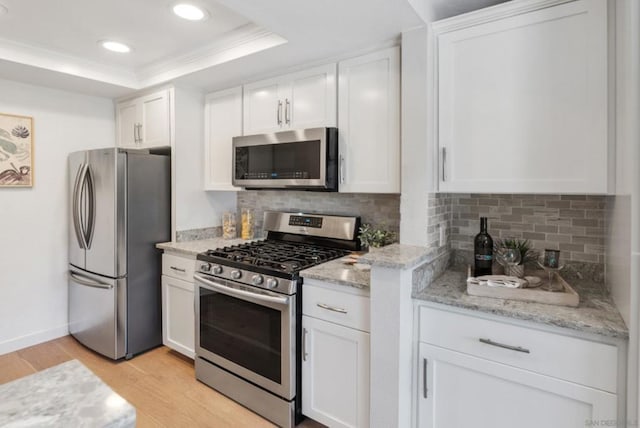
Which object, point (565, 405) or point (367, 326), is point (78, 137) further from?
point (565, 405)

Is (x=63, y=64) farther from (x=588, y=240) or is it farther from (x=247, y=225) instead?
(x=588, y=240)

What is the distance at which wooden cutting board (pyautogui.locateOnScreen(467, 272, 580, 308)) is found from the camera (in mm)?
1427

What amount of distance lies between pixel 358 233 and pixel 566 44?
4.94 ft

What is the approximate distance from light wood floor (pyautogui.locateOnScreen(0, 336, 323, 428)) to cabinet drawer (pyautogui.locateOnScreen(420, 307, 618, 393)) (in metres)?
0.99

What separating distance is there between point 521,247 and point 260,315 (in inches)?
58.2

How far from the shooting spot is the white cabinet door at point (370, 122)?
2.00 metres

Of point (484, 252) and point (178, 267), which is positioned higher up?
point (484, 252)

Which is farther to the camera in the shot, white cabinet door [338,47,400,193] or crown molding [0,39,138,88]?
crown molding [0,39,138,88]

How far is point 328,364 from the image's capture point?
185 cm

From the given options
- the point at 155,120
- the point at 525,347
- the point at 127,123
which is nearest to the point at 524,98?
the point at 525,347

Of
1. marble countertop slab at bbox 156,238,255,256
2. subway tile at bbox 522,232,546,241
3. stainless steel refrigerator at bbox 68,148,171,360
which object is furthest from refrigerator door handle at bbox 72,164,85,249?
subway tile at bbox 522,232,546,241

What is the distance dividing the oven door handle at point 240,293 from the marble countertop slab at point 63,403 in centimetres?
116

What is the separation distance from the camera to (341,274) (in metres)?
1.85

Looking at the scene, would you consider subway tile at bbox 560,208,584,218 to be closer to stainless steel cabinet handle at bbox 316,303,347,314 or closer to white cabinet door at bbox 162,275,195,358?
stainless steel cabinet handle at bbox 316,303,347,314
